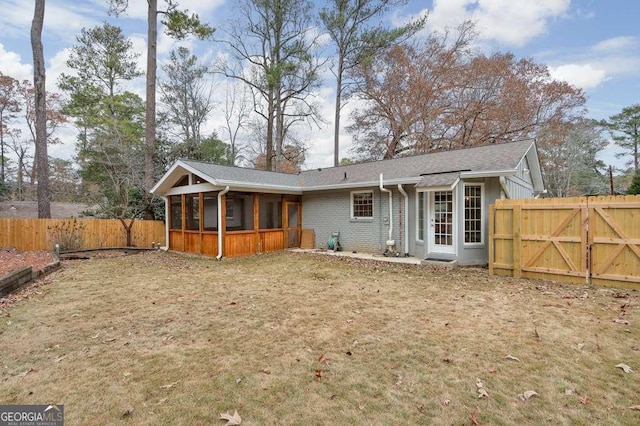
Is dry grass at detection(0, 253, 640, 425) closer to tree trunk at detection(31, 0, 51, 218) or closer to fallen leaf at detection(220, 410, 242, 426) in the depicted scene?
fallen leaf at detection(220, 410, 242, 426)

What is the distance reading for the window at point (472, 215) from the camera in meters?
8.87

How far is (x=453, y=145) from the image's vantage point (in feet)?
63.8

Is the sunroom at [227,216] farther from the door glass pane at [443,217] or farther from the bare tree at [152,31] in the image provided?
the door glass pane at [443,217]

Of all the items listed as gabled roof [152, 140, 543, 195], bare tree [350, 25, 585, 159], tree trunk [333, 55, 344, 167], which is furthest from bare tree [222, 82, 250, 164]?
gabled roof [152, 140, 543, 195]

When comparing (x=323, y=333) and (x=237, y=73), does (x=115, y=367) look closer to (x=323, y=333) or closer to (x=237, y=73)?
(x=323, y=333)

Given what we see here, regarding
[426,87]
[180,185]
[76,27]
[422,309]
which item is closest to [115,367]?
[422,309]

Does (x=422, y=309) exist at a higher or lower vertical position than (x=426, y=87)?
lower

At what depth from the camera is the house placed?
887 centimetres

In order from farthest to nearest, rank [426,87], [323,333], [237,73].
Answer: [237,73] < [426,87] < [323,333]

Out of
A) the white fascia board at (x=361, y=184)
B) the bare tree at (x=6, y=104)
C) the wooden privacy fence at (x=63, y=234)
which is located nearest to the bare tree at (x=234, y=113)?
the wooden privacy fence at (x=63, y=234)

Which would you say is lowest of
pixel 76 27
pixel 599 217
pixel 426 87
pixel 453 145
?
pixel 599 217

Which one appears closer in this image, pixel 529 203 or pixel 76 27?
pixel 529 203

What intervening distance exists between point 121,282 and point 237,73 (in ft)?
56.5

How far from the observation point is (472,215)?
351 inches
